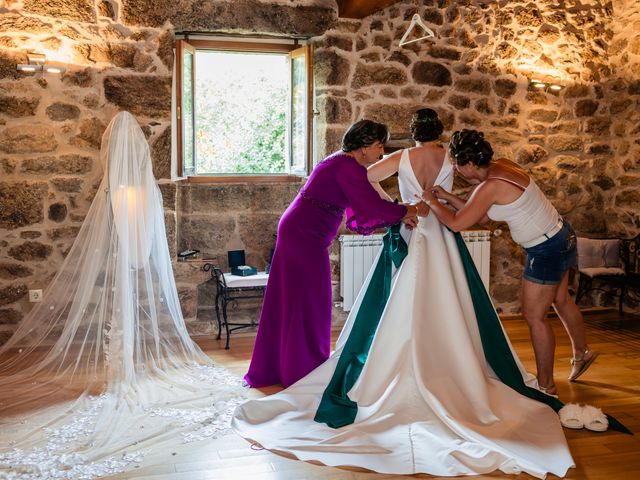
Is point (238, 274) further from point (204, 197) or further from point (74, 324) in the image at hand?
point (74, 324)

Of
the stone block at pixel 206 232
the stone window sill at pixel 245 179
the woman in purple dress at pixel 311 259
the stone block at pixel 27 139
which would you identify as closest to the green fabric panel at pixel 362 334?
the woman in purple dress at pixel 311 259

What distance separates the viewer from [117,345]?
3.59 m

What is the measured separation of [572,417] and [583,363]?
779 mm

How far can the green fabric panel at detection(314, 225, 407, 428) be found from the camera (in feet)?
10.7

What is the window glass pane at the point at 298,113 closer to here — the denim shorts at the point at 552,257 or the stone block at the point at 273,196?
the stone block at the point at 273,196

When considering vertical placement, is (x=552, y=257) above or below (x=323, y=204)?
below

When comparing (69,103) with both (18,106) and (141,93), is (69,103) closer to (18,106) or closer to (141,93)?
(18,106)

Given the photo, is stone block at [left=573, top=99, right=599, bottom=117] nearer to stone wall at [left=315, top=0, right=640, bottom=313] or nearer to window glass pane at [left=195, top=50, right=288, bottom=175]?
stone wall at [left=315, top=0, right=640, bottom=313]

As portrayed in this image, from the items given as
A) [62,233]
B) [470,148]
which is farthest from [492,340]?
[62,233]

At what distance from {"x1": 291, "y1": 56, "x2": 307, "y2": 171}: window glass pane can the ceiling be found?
47 centimetres

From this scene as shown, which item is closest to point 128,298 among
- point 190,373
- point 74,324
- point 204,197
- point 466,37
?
point 74,324

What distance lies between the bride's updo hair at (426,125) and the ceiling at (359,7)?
5.42ft

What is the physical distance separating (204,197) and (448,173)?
2.24m

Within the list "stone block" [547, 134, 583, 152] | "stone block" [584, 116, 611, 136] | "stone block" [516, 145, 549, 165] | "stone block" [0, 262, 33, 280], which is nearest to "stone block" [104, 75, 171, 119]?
"stone block" [0, 262, 33, 280]
